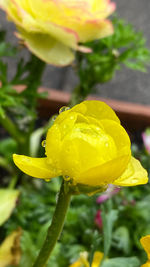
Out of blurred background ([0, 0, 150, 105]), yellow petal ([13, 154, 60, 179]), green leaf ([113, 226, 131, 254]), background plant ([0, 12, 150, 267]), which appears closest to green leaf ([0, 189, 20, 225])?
background plant ([0, 12, 150, 267])

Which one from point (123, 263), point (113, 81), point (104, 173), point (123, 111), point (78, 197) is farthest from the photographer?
point (113, 81)

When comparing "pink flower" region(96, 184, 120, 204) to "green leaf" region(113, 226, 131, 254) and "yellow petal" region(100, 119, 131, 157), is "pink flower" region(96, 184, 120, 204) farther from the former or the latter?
"yellow petal" region(100, 119, 131, 157)

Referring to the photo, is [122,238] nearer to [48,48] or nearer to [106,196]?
[106,196]

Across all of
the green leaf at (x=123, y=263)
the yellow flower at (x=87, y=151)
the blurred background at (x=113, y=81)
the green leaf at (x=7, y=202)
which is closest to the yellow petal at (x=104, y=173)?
the yellow flower at (x=87, y=151)

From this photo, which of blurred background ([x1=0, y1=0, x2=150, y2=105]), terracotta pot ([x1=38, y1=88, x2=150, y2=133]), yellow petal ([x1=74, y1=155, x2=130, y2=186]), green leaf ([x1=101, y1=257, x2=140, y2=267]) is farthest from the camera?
blurred background ([x1=0, y1=0, x2=150, y2=105])

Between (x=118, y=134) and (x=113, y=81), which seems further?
(x=113, y=81)

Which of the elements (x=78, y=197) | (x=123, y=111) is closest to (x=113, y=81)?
(x=123, y=111)

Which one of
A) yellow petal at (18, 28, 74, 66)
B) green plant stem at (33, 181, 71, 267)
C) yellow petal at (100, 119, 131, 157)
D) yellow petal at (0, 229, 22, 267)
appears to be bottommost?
yellow petal at (0, 229, 22, 267)
